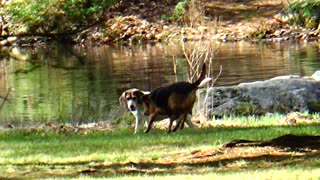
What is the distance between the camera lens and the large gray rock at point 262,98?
1625 centimetres

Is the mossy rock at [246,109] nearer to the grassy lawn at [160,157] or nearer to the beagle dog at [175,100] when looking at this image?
the beagle dog at [175,100]

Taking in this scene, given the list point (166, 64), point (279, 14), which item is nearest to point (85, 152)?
point (166, 64)

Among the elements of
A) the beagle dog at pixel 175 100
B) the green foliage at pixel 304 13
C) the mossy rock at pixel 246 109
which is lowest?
the mossy rock at pixel 246 109

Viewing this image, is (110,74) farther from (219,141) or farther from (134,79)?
(219,141)

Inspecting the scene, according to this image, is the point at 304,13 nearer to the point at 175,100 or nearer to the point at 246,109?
the point at 246,109

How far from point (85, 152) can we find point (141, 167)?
158 centimetres

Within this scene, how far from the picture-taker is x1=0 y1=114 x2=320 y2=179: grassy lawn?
8.11 metres

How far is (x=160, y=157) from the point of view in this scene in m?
9.39

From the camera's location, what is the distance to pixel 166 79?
2558 cm

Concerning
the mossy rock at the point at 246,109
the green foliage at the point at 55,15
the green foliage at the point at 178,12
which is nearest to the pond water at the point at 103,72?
the green foliage at the point at 178,12

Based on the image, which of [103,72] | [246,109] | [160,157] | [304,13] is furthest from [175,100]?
[304,13]

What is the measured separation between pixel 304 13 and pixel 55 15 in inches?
533

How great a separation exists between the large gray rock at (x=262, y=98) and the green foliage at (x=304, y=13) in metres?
23.3

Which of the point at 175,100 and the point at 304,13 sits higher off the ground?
the point at 304,13
